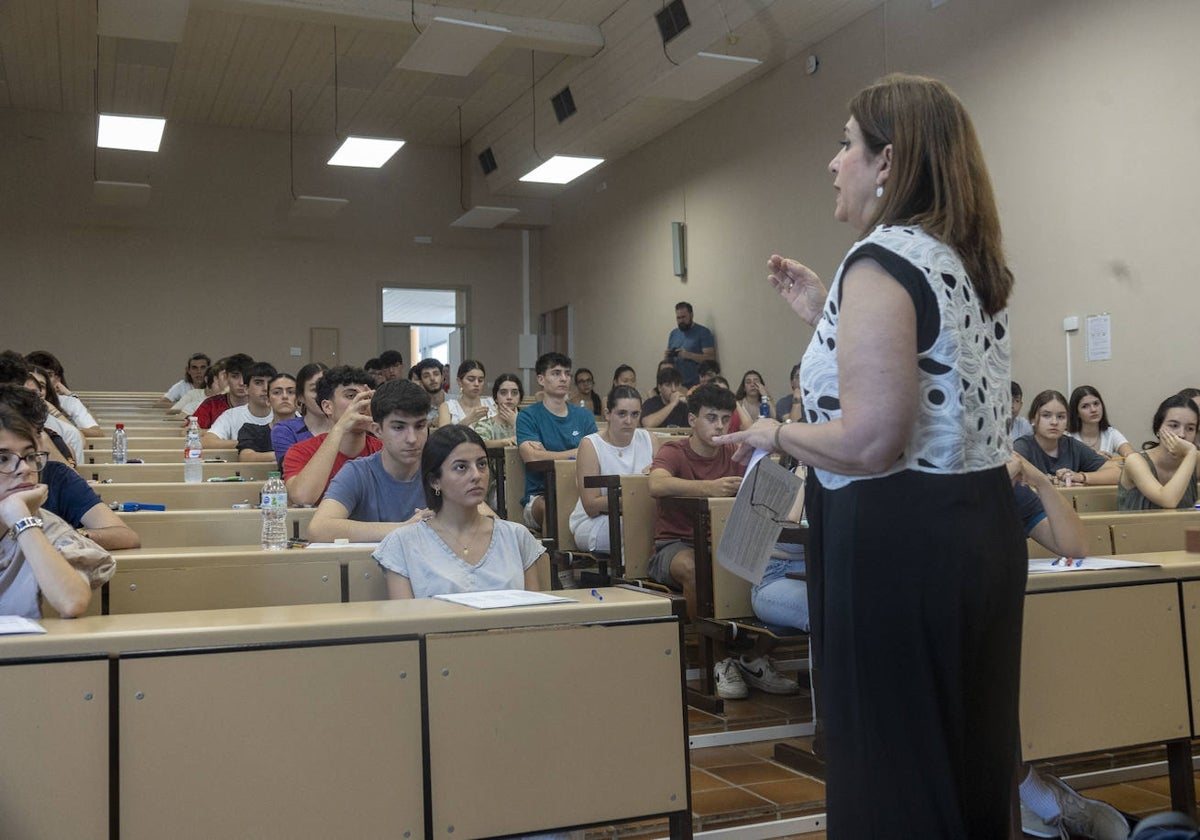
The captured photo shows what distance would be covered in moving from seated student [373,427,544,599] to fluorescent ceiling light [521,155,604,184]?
8.50 m

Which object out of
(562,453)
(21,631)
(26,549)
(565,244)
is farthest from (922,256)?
(565,244)

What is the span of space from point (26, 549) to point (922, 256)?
171 centimetres

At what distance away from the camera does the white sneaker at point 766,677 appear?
377 centimetres

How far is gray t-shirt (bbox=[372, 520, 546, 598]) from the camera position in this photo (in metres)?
2.51

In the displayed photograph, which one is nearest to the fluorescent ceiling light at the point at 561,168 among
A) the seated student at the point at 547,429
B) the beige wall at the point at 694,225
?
the beige wall at the point at 694,225

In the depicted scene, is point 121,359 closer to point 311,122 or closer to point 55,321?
point 55,321

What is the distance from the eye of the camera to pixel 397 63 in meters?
9.58

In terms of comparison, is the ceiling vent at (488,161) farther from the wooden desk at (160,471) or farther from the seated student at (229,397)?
the wooden desk at (160,471)

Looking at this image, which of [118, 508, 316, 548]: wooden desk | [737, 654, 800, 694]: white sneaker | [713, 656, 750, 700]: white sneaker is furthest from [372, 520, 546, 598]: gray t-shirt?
[737, 654, 800, 694]: white sneaker

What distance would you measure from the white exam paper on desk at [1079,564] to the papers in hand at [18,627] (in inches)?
77.7

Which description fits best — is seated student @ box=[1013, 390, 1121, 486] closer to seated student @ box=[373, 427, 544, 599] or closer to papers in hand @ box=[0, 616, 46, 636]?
seated student @ box=[373, 427, 544, 599]

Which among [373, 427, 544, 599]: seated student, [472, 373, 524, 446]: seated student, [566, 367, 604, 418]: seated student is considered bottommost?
[373, 427, 544, 599]: seated student

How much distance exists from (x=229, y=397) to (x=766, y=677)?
4.63 metres

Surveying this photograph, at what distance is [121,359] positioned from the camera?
44.4 ft
